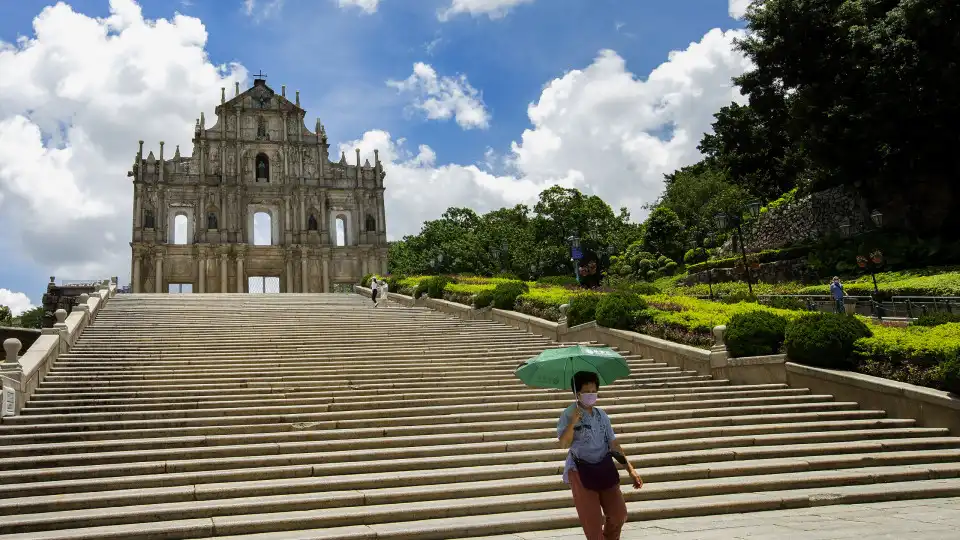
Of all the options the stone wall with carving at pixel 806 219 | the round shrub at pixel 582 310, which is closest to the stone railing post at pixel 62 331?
the round shrub at pixel 582 310

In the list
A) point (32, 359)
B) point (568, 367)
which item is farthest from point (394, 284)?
point (568, 367)

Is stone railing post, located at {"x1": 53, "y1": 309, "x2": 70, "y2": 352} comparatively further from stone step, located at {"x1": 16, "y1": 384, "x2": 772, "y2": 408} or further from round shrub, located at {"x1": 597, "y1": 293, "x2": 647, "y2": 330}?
round shrub, located at {"x1": 597, "y1": 293, "x2": 647, "y2": 330}

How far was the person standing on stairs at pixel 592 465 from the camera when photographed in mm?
5188

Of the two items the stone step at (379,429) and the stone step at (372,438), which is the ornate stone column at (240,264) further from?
the stone step at (372,438)

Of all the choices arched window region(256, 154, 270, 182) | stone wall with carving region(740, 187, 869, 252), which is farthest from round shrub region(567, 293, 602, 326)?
arched window region(256, 154, 270, 182)

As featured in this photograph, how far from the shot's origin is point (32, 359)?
12.6 metres

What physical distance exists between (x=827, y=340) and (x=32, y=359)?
1337 centimetres

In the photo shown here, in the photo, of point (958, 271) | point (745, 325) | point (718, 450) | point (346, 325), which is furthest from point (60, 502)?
point (958, 271)

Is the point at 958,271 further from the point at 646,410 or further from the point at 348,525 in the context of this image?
the point at 348,525

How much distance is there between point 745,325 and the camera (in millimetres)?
13609

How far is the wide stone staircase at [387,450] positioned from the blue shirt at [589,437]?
7.55ft

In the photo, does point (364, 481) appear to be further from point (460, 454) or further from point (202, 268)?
point (202, 268)

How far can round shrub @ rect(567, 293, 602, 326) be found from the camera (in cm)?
1817

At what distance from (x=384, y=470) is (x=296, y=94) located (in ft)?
158
